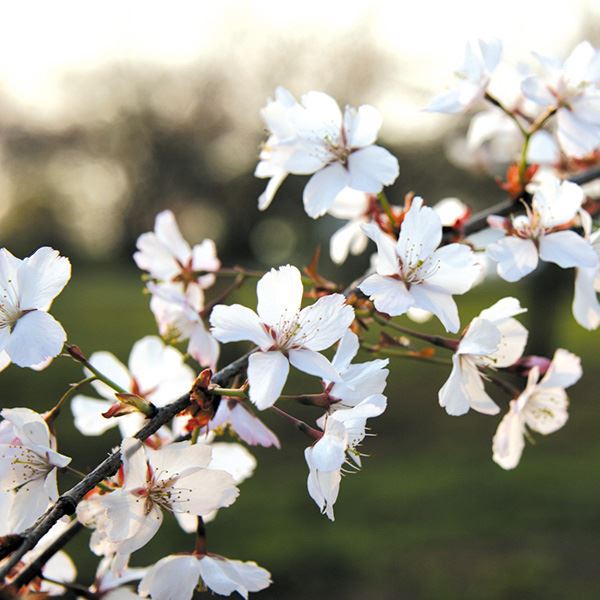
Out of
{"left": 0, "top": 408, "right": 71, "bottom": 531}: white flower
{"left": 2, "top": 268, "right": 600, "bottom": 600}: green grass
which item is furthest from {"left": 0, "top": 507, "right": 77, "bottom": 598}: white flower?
{"left": 2, "top": 268, "right": 600, "bottom": 600}: green grass

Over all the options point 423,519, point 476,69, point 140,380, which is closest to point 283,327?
point 140,380

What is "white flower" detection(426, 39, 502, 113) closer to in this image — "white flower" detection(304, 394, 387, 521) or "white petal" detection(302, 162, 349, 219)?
"white petal" detection(302, 162, 349, 219)

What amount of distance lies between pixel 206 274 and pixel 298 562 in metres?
3.76

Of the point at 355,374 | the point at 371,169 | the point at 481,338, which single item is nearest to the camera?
the point at 355,374

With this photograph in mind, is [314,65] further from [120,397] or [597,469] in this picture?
[120,397]

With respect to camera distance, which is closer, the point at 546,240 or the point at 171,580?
the point at 171,580

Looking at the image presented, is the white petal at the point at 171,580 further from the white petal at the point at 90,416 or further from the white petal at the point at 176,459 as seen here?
the white petal at the point at 90,416

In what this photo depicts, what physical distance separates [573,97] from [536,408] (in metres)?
0.46

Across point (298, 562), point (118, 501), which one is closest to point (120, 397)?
point (118, 501)

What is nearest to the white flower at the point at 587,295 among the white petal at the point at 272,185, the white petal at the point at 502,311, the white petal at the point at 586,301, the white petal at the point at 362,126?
the white petal at the point at 586,301

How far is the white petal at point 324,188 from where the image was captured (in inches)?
42.3

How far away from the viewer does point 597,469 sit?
652 centimetres

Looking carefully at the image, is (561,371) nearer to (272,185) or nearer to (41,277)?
(272,185)

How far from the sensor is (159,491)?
85cm
